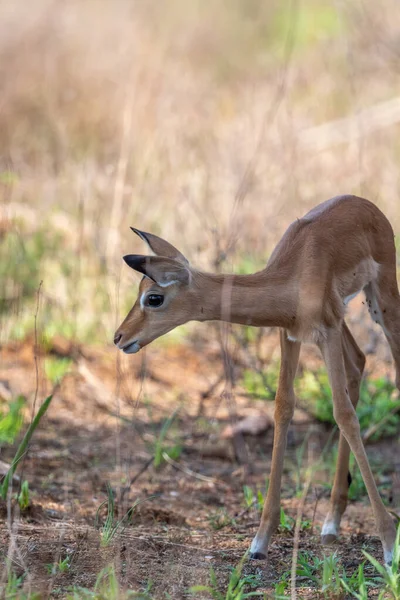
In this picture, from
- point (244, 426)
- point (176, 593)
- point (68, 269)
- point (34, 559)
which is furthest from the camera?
point (68, 269)

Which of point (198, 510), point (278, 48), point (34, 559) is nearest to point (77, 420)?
point (198, 510)

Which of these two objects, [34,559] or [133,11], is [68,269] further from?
[133,11]

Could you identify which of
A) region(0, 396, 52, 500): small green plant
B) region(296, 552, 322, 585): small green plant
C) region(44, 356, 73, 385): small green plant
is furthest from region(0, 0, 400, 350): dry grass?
region(296, 552, 322, 585): small green plant

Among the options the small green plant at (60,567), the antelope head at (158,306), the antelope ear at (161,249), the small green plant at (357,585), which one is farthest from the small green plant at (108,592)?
the antelope ear at (161,249)

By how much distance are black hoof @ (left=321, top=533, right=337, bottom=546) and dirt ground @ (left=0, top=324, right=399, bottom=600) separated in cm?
6

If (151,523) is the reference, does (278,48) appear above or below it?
above

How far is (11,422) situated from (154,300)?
7.69ft

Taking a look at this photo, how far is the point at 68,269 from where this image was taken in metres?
8.41

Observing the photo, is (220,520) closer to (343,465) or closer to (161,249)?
(343,465)

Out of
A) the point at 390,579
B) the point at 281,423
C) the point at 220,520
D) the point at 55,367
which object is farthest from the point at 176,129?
the point at 390,579

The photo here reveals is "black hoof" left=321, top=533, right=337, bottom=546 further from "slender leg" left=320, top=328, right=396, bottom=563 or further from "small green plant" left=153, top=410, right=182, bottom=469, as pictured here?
"small green plant" left=153, top=410, right=182, bottom=469

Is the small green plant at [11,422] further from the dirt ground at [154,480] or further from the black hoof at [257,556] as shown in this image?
the black hoof at [257,556]

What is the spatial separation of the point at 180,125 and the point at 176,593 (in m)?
7.55

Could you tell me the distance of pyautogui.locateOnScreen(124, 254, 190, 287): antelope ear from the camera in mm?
3895
